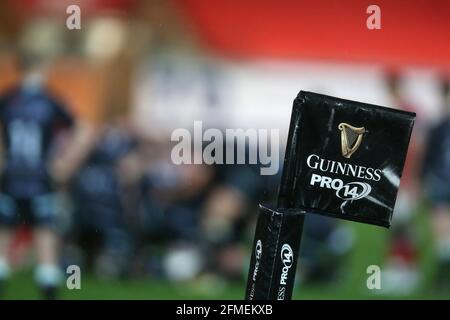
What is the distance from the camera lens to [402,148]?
3.50m

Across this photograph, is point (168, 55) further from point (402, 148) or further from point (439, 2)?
point (402, 148)

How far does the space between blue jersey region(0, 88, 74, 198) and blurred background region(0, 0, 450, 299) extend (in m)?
0.11

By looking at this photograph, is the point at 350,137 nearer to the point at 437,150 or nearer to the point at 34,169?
the point at 437,150

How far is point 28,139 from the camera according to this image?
574cm

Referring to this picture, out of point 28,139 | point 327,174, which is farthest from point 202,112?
point 327,174

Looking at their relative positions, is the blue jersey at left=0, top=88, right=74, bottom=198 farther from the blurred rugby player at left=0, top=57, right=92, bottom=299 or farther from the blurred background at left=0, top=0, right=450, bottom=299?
the blurred background at left=0, top=0, right=450, bottom=299

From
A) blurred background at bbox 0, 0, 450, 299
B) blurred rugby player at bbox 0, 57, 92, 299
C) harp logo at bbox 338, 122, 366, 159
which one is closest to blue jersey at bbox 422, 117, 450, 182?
blurred background at bbox 0, 0, 450, 299

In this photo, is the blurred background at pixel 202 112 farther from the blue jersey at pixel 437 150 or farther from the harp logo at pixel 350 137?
the harp logo at pixel 350 137

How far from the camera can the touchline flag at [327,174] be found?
3438 millimetres

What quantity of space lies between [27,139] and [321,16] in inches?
76.9

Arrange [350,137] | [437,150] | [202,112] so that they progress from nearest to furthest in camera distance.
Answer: [350,137], [202,112], [437,150]

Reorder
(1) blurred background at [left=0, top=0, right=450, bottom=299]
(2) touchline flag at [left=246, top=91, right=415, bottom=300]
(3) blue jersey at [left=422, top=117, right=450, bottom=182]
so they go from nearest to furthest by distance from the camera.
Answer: (2) touchline flag at [left=246, top=91, right=415, bottom=300]
(1) blurred background at [left=0, top=0, right=450, bottom=299]
(3) blue jersey at [left=422, top=117, right=450, bottom=182]

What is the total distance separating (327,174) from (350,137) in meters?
0.17

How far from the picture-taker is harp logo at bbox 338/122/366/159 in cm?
344
